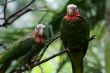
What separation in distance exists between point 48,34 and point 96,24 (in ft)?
3.54

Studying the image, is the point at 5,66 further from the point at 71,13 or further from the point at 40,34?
the point at 71,13

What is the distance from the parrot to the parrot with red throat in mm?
74

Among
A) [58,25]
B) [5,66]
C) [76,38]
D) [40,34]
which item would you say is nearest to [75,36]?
[76,38]

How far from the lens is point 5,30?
216 centimetres

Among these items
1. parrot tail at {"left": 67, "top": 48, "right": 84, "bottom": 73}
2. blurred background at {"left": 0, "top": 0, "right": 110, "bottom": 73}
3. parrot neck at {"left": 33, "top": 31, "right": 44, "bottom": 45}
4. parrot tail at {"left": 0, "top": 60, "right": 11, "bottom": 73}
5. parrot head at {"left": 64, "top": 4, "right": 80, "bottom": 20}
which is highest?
parrot head at {"left": 64, "top": 4, "right": 80, "bottom": 20}

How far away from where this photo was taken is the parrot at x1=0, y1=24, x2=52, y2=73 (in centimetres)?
146

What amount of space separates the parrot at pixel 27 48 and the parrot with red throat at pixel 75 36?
0.24 ft

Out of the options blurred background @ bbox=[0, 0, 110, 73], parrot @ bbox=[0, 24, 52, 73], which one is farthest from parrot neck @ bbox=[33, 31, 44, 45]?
blurred background @ bbox=[0, 0, 110, 73]

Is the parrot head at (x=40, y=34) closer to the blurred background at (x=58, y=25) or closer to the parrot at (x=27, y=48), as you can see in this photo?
the parrot at (x=27, y=48)

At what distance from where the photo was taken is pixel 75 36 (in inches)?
60.3

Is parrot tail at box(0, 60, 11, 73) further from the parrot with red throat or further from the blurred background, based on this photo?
the blurred background

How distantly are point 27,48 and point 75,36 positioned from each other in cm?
19

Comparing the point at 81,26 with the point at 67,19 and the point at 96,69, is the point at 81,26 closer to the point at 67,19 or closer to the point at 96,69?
the point at 67,19

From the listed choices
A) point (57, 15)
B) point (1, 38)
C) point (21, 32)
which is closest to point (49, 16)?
point (57, 15)
